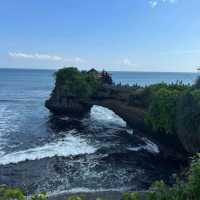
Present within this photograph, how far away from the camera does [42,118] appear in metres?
58.6

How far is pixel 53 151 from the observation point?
1372 inches

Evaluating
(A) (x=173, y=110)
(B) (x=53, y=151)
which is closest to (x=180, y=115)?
(A) (x=173, y=110)

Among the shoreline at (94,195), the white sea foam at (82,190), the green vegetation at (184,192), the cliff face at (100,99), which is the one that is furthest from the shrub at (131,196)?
the cliff face at (100,99)

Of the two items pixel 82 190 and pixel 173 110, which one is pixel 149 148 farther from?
pixel 82 190

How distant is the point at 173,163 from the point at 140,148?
5580 mm

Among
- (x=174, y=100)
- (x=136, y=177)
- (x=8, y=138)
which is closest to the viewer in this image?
(x=136, y=177)

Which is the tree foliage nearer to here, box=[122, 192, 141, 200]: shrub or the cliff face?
the cliff face

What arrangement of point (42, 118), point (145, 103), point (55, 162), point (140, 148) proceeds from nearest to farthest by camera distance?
1. point (55, 162)
2. point (140, 148)
3. point (145, 103)
4. point (42, 118)

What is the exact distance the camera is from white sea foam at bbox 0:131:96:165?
32047 millimetres

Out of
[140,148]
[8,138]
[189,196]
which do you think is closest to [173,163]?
[140,148]

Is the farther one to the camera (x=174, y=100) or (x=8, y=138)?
(x=8, y=138)

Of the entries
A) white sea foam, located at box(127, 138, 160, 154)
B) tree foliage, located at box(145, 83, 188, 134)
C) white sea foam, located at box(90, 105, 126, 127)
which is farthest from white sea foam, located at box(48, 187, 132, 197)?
white sea foam, located at box(90, 105, 126, 127)

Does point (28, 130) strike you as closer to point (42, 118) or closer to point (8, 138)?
point (8, 138)

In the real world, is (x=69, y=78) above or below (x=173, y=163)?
above
